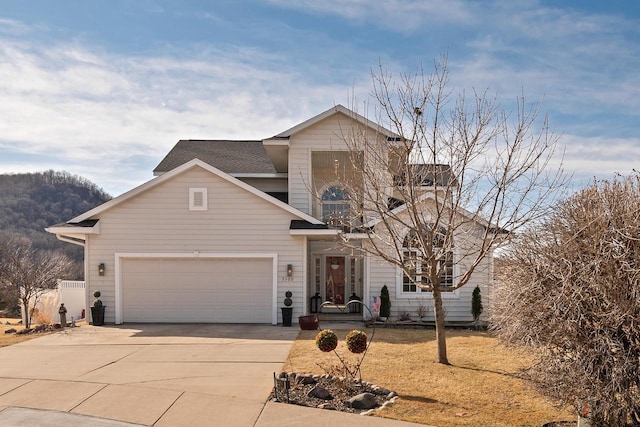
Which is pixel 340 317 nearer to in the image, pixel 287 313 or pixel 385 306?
pixel 385 306

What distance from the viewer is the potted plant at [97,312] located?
48.0 feet

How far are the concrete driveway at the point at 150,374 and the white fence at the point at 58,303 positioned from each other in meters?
4.09

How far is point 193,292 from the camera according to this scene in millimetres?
15156

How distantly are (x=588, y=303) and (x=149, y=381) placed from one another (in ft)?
22.0

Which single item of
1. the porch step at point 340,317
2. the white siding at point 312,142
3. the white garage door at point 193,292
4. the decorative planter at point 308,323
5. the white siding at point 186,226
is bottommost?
the porch step at point 340,317

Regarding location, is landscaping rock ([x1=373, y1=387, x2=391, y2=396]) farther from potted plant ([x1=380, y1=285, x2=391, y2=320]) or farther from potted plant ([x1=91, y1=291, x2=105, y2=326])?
potted plant ([x1=91, y1=291, x2=105, y2=326])

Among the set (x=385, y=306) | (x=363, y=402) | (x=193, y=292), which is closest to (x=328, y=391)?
A: (x=363, y=402)

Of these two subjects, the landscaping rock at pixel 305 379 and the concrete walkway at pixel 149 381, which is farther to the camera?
the landscaping rock at pixel 305 379

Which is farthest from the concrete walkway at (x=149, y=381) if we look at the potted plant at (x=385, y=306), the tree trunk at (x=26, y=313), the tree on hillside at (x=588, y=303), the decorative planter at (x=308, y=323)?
the potted plant at (x=385, y=306)

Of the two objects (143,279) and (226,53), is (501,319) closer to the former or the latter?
(226,53)

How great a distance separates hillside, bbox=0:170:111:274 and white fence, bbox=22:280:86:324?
32886 mm

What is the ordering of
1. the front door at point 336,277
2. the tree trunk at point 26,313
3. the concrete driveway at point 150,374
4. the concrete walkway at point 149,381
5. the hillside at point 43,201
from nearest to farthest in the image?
the concrete walkway at point 149,381, the concrete driveway at point 150,374, the tree trunk at point 26,313, the front door at point 336,277, the hillside at point 43,201

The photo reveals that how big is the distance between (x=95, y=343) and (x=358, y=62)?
9.04 metres

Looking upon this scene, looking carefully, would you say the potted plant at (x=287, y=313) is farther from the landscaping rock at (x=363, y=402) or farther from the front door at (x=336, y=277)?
the landscaping rock at (x=363, y=402)
